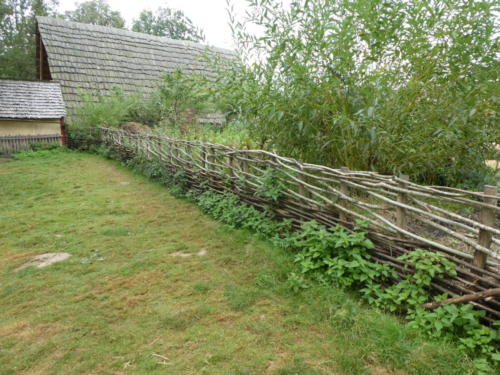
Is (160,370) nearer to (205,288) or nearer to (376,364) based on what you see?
(205,288)

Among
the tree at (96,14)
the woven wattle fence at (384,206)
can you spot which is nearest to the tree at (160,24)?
the tree at (96,14)

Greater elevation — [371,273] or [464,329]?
[371,273]

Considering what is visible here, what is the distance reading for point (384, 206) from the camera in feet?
9.20

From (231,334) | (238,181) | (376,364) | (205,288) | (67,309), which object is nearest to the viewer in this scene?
(376,364)

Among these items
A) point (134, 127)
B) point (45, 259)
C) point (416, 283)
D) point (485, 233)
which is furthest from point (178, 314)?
point (134, 127)

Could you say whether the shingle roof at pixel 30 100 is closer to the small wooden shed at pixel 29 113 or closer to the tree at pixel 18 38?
the small wooden shed at pixel 29 113

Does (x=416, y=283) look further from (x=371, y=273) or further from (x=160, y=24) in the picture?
(x=160, y=24)

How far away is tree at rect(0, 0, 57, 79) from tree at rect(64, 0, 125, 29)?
16.6 ft

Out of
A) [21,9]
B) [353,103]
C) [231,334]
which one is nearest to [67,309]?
[231,334]

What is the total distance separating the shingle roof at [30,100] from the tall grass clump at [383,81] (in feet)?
36.0

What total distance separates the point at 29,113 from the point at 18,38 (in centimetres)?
1727

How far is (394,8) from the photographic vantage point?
311 cm

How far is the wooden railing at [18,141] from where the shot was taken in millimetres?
11359

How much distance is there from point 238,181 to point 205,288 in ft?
6.43
